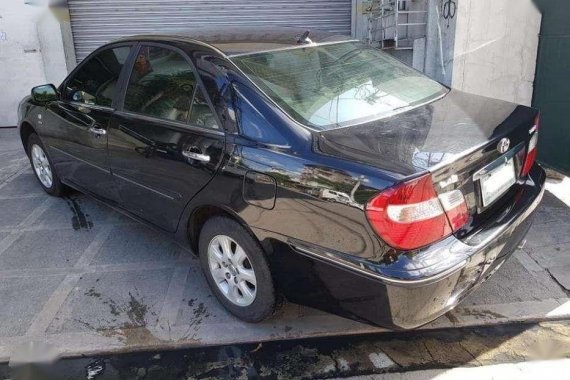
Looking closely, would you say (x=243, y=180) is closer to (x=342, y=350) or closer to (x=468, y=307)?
(x=342, y=350)

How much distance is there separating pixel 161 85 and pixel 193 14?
16.7 feet

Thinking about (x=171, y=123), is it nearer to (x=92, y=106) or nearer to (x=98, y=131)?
(x=98, y=131)

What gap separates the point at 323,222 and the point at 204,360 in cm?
108

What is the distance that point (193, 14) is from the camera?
770 cm

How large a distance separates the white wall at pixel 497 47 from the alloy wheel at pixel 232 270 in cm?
357

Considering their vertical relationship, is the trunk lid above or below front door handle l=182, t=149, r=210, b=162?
above

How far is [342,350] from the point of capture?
2.63 metres

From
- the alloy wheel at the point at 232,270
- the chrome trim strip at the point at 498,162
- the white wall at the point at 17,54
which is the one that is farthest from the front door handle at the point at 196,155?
the white wall at the point at 17,54

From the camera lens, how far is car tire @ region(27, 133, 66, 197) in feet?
15.2

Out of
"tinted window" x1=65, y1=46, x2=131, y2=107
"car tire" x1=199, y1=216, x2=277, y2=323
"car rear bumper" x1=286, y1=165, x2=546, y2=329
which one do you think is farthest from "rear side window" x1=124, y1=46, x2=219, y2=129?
"car rear bumper" x1=286, y1=165, x2=546, y2=329

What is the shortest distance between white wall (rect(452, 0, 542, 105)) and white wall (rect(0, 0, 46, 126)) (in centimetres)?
639

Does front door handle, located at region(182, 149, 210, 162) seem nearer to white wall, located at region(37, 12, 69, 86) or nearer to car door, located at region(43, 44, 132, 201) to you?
car door, located at region(43, 44, 132, 201)

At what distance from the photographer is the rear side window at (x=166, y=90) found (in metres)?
2.80

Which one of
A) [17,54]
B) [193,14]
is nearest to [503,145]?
[193,14]
